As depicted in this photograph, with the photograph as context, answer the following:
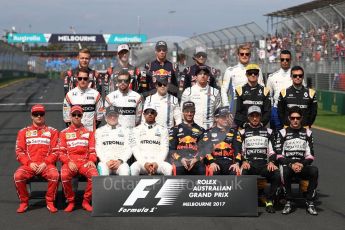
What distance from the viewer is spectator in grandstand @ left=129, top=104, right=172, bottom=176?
8461 millimetres

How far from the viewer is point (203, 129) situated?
28.9 feet

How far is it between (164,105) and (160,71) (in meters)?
0.98

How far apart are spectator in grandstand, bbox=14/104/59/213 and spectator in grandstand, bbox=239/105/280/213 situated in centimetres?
242

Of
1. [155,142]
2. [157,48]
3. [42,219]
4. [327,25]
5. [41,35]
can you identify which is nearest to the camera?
[42,219]

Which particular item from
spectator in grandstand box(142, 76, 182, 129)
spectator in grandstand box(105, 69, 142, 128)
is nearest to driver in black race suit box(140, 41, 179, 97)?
spectator in grandstand box(142, 76, 182, 129)

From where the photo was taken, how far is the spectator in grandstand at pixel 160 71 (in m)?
10.1

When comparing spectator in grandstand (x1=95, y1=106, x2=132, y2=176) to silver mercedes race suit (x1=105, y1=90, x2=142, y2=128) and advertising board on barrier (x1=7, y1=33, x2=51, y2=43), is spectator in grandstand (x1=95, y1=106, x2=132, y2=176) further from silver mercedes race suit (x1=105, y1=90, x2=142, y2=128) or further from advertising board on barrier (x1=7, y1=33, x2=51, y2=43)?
advertising board on barrier (x1=7, y1=33, x2=51, y2=43)

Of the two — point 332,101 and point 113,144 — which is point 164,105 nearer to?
point 113,144

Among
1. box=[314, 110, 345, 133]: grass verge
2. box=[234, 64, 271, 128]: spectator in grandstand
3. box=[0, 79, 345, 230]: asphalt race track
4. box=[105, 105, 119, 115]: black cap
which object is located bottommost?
box=[0, 79, 345, 230]: asphalt race track

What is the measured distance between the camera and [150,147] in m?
8.52

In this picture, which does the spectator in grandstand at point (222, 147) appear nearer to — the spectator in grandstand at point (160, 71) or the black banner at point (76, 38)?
the spectator in grandstand at point (160, 71)

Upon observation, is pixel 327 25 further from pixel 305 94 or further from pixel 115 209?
pixel 115 209

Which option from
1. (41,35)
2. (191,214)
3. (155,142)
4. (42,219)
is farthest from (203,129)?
(41,35)

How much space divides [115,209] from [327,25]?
18.1m
